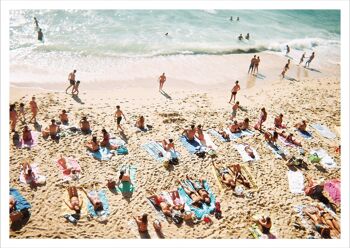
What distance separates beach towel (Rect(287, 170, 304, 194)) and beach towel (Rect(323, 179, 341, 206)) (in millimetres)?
696

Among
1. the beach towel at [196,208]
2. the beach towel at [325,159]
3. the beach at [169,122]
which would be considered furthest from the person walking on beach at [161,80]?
the beach towel at [325,159]

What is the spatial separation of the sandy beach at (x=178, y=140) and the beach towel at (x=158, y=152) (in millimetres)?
185

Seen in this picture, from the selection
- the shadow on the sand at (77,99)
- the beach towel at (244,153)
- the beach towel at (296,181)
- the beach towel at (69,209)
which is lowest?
the beach towel at (69,209)

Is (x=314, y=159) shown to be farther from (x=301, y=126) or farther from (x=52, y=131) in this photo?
(x=52, y=131)

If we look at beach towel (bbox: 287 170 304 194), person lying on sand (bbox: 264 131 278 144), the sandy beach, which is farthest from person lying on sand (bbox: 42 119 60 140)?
beach towel (bbox: 287 170 304 194)

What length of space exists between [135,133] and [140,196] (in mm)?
2838

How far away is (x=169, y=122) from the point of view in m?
13.1

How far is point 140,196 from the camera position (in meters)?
10.0

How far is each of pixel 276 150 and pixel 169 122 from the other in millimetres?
3737

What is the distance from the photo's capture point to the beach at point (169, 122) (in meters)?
9.48

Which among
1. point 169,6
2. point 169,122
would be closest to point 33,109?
point 169,122

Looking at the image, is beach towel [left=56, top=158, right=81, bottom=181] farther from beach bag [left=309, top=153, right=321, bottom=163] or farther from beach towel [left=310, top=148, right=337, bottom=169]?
beach towel [left=310, top=148, right=337, bottom=169]

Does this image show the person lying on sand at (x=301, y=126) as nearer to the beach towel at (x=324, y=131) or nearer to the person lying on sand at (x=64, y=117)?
the beach towel at (x=324, y=131)

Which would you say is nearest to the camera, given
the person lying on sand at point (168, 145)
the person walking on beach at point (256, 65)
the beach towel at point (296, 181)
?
the beach towel at point (296, 181)
